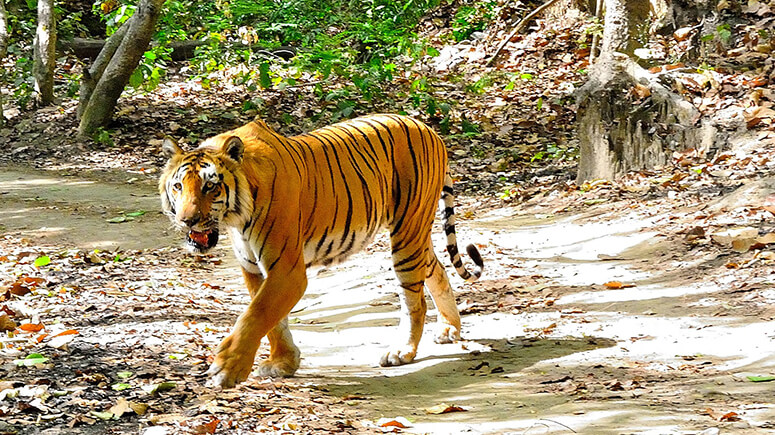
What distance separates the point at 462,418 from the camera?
3.90 metres

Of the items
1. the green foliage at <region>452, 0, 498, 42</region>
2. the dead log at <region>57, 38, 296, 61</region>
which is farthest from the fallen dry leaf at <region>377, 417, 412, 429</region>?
the green foliage at <region>452, 0, 498, 42</region>

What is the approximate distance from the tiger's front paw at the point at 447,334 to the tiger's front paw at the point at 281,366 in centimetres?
123

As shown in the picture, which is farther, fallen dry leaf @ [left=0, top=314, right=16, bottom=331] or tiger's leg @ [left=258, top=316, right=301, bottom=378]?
fallen dry leaf @ [left=0, top=314, right=16, bottom=331]

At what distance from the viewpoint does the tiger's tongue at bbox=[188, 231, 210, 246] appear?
4055 mm

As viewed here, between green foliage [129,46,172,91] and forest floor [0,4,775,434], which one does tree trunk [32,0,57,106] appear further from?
forest floor [0,4,775,434]

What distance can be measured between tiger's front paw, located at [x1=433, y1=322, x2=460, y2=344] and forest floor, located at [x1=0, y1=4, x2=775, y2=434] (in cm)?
9

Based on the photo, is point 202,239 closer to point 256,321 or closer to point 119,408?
point 256,321

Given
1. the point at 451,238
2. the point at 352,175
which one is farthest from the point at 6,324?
the point at 451,238

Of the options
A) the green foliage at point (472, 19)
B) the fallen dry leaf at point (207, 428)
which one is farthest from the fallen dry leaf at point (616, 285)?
the green foliage at point (472, 19)

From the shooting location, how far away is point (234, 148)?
4137mm

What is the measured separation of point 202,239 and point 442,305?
6.43 feet

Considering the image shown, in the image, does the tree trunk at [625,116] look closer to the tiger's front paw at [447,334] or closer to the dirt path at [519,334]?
the dirt path at [519,334]

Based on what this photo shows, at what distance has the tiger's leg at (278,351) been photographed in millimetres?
4492

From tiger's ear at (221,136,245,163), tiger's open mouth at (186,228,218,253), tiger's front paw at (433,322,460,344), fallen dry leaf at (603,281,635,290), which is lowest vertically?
tiger's front paw at (433,322,460,344)
